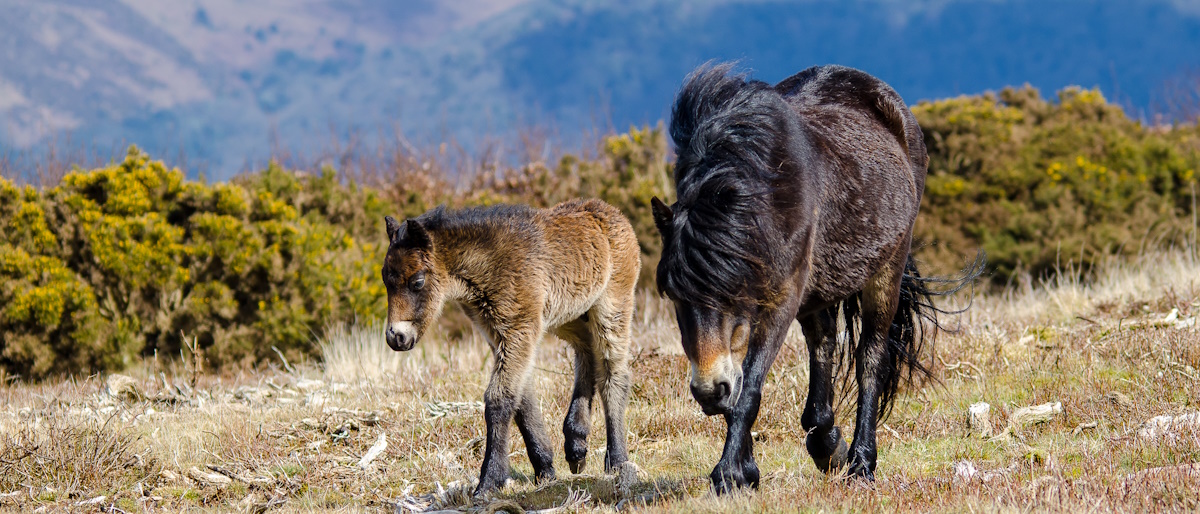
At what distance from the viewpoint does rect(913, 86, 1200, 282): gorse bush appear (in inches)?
653

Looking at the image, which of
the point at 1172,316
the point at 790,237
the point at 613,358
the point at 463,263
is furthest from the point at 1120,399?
the point at 463,263

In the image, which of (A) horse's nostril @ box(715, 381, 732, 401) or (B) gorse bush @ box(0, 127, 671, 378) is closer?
(A) horse's nostril @ box(715, 381, 732, 401)

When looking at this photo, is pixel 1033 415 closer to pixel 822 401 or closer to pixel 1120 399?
pixel 1120 399

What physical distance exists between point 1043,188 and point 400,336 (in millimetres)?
15007

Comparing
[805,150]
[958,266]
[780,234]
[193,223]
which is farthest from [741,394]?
[958,266]

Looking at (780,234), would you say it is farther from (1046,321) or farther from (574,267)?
(1046,321)

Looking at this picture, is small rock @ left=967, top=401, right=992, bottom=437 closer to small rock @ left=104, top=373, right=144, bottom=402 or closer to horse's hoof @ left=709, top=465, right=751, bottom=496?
horse's hoof @ left=709, top=465, right=751, bottom=496

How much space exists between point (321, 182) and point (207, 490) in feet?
32.7

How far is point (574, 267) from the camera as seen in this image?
6.49 metres

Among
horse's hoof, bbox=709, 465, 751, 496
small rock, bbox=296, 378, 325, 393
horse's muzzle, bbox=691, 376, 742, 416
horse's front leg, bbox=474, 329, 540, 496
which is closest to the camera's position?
horse's muzzle, bbox=691, 376, 742, 416

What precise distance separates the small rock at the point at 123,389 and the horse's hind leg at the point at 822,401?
6539 mm

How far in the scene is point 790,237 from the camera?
4.82 m

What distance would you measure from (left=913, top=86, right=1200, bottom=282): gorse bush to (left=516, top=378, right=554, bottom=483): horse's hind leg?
36.4 ft

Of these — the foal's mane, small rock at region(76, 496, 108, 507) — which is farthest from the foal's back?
small rock at region(76, 496, 108, 507)
